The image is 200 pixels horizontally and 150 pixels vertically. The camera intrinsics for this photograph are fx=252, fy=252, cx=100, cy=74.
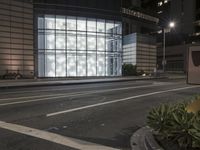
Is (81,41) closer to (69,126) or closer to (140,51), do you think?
(140,51)

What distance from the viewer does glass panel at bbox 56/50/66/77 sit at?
127 ft

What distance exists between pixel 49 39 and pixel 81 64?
637 centimetres

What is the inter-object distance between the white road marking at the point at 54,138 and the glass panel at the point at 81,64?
3223 cm

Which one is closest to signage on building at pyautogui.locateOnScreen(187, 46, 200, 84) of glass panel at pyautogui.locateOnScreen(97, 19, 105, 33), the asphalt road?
the asphalt road

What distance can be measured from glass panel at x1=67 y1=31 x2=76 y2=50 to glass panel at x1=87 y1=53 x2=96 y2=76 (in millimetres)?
3045

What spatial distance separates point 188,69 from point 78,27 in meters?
37.0

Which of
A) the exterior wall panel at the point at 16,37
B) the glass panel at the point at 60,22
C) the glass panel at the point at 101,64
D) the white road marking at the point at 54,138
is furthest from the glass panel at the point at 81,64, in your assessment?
the white road marking at the point at 54,138

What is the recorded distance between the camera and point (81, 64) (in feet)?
132

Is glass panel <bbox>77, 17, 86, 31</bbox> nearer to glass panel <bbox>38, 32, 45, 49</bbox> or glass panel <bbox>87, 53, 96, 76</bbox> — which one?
glass panel <bbox>87, 53, 96, 76</bbox>

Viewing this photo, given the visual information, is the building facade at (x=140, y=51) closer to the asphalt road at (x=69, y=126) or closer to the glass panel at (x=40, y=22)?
the glass panel at (x=40, y=22)

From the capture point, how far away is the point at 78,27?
39906 mm

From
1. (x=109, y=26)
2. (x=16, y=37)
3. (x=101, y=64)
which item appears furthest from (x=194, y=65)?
(x=109, y=26)

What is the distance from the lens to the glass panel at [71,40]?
39.2m

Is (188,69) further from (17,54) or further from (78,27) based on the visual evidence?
(78,27)
